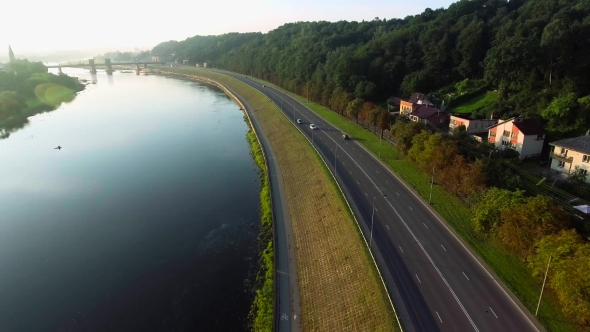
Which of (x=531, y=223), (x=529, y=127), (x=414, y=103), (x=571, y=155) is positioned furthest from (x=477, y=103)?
(x=531, y=223)

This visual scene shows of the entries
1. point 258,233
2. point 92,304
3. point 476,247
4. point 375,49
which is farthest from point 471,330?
point 375,49

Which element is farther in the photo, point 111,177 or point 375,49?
point 375,49

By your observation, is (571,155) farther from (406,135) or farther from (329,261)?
(329,261)

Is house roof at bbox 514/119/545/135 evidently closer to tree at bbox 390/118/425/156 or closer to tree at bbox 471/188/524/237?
tree at bbox 390/118/425/156

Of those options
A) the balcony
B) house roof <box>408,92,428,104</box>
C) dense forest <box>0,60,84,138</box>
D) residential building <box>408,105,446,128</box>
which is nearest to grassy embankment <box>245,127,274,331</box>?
residential building <box>408,105,446,128</box>

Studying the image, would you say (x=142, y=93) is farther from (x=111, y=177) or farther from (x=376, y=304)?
(x=376, y=304)

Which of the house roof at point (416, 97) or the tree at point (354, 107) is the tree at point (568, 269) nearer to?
the tree at point (354, 107)
